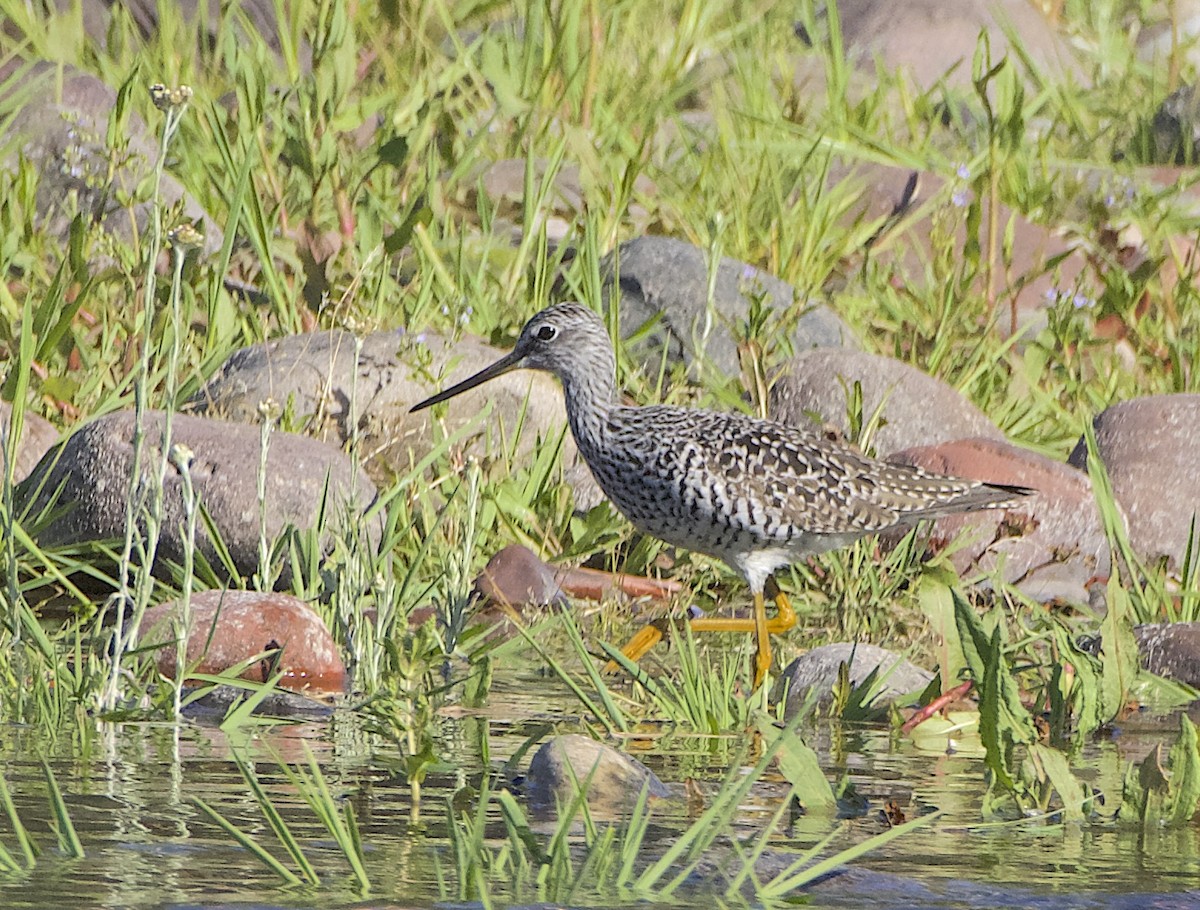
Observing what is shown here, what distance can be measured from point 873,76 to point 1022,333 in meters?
4.74

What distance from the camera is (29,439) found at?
6.42 metres

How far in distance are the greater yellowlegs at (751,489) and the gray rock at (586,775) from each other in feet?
5.82

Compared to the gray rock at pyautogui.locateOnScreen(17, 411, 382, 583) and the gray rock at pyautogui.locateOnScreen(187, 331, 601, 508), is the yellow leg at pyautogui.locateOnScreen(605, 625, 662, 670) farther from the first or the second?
the gray rock at pyautogui.locateOnScreen(187, 331, 601, 508)

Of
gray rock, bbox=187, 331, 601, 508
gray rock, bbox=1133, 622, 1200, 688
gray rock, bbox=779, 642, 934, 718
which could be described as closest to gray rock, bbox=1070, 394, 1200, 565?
gray rock, bbox=1133, 622, 1200, 688

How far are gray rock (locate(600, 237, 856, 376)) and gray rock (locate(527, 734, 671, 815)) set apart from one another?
12.7 feet

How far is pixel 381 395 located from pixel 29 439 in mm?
1256

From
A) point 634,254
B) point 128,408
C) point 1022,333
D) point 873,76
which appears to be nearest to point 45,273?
point 128,408

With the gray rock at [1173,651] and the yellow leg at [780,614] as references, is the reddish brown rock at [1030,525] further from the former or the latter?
the gray rock at [1173,651]

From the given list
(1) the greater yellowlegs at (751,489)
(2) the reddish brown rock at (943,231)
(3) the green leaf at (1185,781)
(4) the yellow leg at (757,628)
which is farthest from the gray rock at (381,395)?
(3) the green leaf at (1185,781)

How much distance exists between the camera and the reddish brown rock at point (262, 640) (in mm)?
5055

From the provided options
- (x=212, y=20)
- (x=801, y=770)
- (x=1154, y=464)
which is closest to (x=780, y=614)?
(x=1154, y=464)

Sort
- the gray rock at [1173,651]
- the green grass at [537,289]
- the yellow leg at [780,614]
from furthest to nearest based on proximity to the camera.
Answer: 1. the yellow leg at [780,614]
2. the gray rock at [1173,651]
3. the green grass at [537,289]

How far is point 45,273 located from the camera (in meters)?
7.60

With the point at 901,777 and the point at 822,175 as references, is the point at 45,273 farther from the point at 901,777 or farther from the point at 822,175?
the point at 901,777
